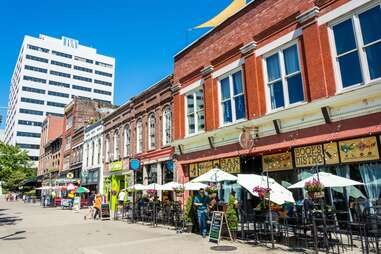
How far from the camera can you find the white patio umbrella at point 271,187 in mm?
Result: 9789

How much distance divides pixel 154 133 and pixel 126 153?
16.7 ft

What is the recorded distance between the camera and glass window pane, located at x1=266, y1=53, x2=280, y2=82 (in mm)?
13605

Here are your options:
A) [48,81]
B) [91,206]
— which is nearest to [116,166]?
[91,206]

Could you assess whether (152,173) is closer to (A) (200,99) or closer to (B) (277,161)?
(A) (200,99)

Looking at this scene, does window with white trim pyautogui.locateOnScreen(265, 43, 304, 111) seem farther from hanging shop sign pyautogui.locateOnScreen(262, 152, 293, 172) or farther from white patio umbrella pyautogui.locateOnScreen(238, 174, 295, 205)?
white patio umbrella pyautogui.locateOnScreen(238, 174, 295, 205)

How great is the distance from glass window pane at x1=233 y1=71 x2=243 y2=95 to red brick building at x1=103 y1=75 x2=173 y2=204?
624cm

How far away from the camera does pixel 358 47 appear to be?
10.6m

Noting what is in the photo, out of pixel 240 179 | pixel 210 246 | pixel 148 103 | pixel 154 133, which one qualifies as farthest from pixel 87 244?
pixel 148 103

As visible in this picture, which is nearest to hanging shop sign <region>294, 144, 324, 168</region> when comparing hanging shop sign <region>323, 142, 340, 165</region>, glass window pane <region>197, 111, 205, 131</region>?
hanging shop sign <region>323, 142, 340, 165</region>

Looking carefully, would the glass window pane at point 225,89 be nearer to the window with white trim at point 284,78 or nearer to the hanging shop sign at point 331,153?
the window with white trim at point 284,78

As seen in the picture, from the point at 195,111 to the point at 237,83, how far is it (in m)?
3.57

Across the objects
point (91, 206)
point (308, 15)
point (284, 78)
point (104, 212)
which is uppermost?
point (308, 15)

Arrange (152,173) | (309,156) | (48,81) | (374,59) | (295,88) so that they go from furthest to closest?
(48,81)
(152,173)
(295,88)
(309,156)
(374,59)

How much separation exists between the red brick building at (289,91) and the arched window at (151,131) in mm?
5003
